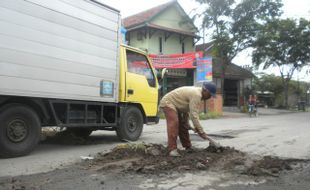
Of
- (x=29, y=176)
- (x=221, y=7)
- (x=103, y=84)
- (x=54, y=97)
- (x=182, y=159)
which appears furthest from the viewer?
(x=221, y=7)

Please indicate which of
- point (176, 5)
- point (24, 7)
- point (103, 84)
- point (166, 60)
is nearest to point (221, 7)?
point (176, 5)

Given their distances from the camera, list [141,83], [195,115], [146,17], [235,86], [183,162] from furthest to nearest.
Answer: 1. [235,86]
2. [146,17]
3. [141,83]
4. [195,115]
5. [183,162]

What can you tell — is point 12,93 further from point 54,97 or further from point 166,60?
point 166,60

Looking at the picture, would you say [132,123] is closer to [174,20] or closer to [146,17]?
[146,17]

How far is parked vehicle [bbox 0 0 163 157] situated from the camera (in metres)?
6.59

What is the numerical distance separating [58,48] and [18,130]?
6.01 feet

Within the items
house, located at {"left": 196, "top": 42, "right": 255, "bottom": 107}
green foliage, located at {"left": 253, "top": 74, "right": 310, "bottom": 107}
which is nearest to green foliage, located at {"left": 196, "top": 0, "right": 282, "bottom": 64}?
house, located at {"left": 196, "top": 42, "right": 255, "bottom": 107}

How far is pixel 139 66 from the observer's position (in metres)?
9.67

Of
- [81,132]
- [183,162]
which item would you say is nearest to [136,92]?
[81,132]

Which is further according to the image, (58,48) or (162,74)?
(162,74)

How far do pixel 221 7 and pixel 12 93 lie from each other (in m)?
21.2

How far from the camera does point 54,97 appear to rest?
735 cm

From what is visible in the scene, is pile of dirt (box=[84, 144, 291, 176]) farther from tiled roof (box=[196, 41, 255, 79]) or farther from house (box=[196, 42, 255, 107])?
house (box=[196, 42, 255, 107])

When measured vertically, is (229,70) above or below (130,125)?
above
